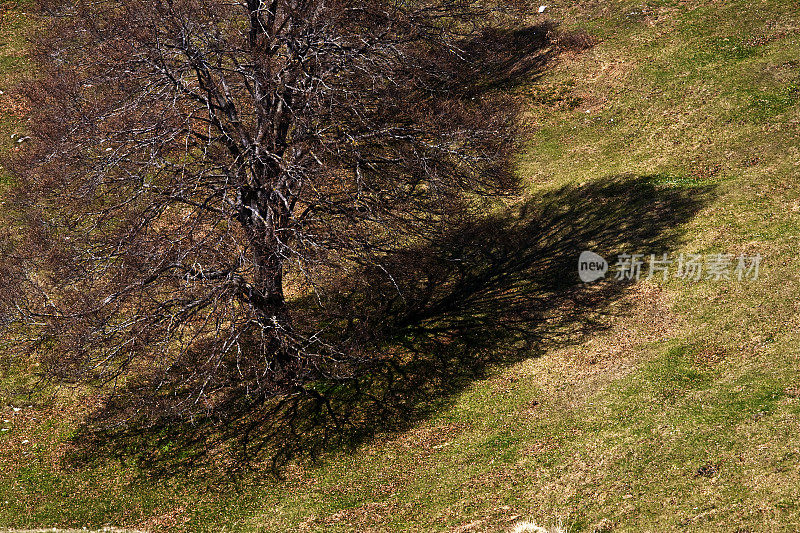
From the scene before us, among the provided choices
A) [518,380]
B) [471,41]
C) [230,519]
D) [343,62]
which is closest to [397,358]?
[518,380]

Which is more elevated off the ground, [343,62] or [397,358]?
[343,62]

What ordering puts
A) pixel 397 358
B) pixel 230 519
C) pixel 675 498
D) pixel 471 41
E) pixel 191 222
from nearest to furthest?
pixel 675 498 < pixel 230 519 < pixel 191 222 < pixel 397 358 < pixel 471 41

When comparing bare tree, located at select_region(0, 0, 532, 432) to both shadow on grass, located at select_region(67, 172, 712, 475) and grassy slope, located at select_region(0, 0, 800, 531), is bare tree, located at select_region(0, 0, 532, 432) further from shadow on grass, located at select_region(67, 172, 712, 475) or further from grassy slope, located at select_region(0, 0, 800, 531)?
grassy slope, located at select_region(0, 0, 800, 531)

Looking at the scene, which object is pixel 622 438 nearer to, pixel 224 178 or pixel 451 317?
pixel 451 317

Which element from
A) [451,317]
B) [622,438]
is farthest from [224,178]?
[622,438]

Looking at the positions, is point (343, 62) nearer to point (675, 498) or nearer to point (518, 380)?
point (518, 380)

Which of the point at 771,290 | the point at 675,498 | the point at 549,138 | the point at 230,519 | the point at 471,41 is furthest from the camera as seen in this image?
the point at 471,41
